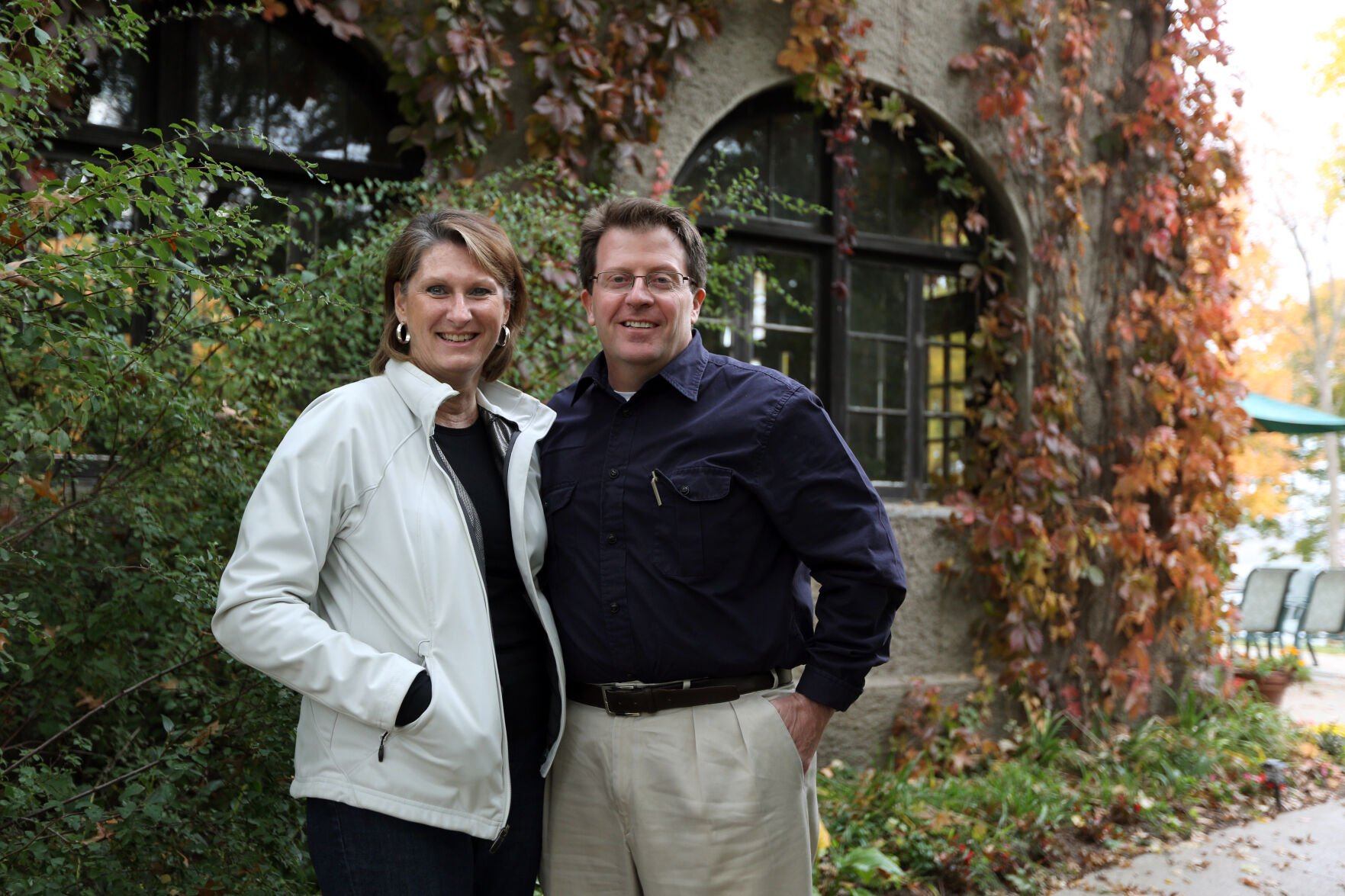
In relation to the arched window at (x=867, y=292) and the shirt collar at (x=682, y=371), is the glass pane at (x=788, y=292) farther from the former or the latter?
the shirt collar at (x=682, y=371)

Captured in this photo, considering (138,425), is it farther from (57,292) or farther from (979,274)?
(979,274)

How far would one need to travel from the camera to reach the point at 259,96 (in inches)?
197

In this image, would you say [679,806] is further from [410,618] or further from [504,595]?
[410,618]

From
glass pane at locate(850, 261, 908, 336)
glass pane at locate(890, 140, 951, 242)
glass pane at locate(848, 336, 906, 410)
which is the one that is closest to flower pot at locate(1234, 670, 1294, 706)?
glass pane at locate(848, 336, 906, 410)

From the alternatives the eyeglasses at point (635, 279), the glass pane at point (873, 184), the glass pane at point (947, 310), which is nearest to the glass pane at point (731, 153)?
the glass pane at point (873, 184)

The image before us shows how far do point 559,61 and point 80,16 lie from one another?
6.18 ft

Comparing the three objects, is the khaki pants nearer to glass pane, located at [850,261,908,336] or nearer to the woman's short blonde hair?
the woman's short blonde hair

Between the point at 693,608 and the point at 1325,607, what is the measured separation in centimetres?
1174

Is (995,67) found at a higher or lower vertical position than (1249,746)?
higher

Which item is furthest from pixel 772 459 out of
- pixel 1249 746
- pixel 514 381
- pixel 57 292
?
pixel 1249 746

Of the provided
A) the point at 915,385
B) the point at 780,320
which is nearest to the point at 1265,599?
the point at 915,385

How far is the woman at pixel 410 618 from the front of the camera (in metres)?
1.99

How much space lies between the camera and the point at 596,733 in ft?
7.96

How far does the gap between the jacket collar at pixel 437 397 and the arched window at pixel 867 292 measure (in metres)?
3.41
